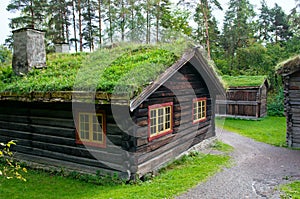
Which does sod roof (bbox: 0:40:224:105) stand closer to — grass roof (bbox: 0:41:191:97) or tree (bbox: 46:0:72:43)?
grass roof (bbox: 0:41:191:97)

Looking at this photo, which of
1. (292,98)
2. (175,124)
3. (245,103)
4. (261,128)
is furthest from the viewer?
(245,103)

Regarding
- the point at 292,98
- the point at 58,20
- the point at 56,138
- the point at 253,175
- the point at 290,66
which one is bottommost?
the point at 253,175

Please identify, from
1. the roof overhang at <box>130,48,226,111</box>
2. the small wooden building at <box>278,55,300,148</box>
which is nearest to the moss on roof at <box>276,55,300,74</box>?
the small wooden building at <box>278,55,300,148</box>

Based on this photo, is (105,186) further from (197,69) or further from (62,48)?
(62,48)

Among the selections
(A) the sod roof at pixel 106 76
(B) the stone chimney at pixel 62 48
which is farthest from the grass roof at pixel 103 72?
(B) the stone chimney at pixel 62 48

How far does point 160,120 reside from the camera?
9.32 meters

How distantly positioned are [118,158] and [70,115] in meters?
2.13

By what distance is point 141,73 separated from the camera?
26.5ft

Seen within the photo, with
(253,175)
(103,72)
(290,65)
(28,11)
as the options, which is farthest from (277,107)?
(28,11)

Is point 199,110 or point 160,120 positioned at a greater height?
point 199,110

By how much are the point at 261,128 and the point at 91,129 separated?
1359 cm

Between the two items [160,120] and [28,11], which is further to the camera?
[28,11]

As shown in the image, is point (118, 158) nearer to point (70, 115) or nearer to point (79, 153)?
point (79, 153)

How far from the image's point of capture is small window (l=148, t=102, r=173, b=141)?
29.0ft
